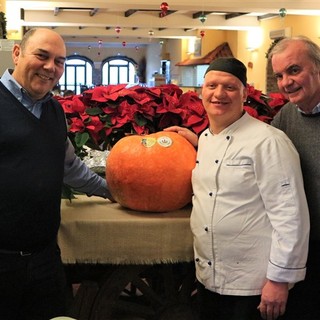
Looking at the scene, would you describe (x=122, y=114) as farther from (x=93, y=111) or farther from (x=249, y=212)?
(x=249, y=212)

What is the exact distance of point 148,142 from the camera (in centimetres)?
198

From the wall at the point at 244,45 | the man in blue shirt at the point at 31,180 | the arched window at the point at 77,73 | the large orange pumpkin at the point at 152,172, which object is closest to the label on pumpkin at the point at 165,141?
the large orange pumpkin at the point at 152,172

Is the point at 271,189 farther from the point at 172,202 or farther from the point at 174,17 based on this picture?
the point at 174,17

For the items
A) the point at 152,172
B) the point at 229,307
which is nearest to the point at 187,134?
the point at 152,172

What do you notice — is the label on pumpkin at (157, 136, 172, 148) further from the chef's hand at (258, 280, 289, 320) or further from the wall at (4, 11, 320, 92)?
the wall at (4, 11, 320, 92)

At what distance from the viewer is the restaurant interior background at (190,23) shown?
9812mm

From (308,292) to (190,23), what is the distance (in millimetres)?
12667

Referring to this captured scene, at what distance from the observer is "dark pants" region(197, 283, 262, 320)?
177cm

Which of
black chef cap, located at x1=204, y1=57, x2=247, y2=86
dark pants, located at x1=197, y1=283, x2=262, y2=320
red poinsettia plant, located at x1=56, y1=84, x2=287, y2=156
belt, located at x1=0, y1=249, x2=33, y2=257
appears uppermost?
black chef cap, located at x1=204, y1=57, x2=247, y2=86

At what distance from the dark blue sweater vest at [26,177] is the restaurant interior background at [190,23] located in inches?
144

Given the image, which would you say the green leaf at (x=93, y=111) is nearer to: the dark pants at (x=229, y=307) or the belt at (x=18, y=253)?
the belt at (x=18, y=253)

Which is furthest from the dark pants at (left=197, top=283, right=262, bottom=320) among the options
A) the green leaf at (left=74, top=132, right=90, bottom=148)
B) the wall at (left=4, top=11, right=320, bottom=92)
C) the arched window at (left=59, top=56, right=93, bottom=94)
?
the arched window at (left=59, top=56, right=93, bottom=94)

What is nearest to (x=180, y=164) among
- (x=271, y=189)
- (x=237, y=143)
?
(x=237, y=143)

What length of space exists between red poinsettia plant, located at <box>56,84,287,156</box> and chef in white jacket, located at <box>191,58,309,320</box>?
380 mm
